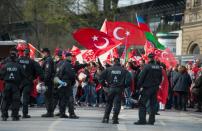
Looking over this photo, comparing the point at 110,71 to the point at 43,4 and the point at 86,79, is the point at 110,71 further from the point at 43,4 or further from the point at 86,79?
the point at 43,4

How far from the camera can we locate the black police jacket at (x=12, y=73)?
1855cm

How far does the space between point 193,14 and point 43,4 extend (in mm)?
13381

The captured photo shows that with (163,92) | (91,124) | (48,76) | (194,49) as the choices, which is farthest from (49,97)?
(194,49)

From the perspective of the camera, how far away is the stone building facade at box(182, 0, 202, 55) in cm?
4612

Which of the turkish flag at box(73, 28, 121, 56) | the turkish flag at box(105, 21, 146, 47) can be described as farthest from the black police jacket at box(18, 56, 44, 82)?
the turkish flag at box(105, 21, 146, 47)

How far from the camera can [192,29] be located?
47.3 meters

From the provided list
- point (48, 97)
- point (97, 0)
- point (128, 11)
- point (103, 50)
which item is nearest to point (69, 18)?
point (97, 0)

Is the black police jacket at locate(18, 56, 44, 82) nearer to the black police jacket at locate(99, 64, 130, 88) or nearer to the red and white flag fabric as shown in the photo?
the black police jacket at locate(99, 64, 130, 88)

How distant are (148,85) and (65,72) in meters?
2.40

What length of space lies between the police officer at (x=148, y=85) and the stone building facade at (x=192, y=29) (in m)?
27.7

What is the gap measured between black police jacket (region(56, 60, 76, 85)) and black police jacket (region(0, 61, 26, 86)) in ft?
→ 3.46

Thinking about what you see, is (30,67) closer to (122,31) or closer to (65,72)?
(65,72)

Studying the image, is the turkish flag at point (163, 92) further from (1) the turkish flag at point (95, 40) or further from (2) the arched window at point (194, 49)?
(2) the arched window at point (194, 49)

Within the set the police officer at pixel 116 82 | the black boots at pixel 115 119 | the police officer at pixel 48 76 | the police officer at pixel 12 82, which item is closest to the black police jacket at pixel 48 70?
the police officer at pixel 48 76
